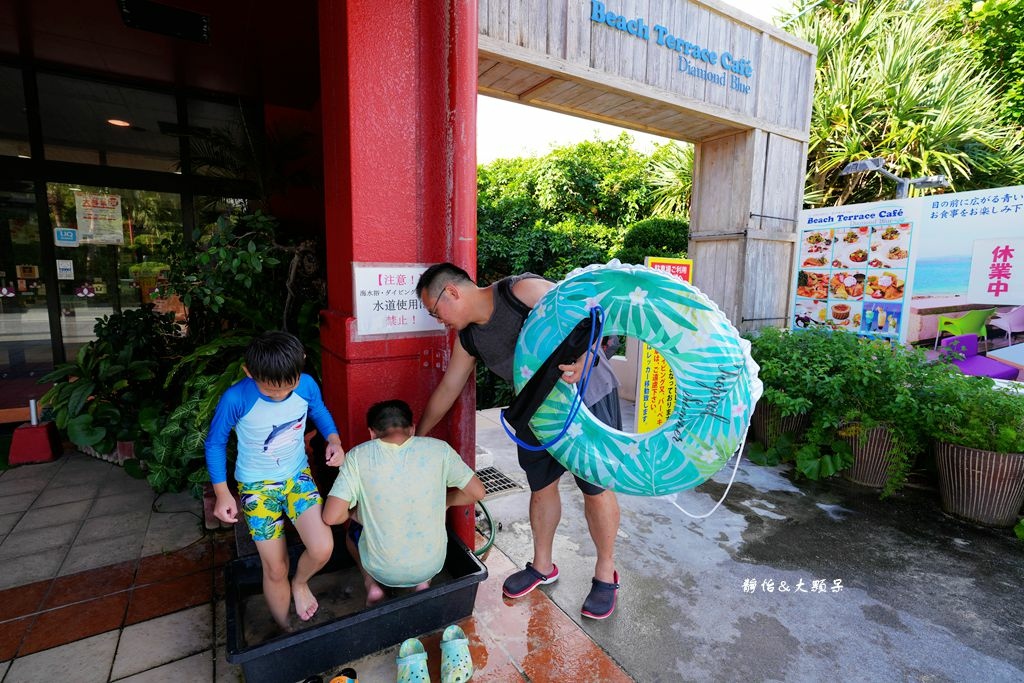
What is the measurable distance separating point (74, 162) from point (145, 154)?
56 cm

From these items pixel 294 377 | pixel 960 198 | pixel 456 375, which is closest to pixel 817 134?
pixel 960 198

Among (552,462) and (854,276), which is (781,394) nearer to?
(854,276)

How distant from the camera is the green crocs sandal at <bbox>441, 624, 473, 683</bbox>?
1.82 metres

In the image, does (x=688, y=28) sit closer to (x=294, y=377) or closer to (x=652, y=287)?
(x=652, y=287)

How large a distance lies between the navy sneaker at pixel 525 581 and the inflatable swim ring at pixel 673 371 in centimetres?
86

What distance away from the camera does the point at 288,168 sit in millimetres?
4188

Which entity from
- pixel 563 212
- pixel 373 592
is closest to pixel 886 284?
pixel 373 592

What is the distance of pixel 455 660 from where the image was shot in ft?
6.06

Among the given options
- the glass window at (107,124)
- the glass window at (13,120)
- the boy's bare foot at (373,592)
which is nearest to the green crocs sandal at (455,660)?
the boy's bare foot at (373,592)

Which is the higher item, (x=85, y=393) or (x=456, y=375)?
(x=456, y=375)

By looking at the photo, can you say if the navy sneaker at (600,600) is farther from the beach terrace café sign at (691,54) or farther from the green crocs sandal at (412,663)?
the beach terrace café sign at (691,54)

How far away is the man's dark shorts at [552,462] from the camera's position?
218 centimetres

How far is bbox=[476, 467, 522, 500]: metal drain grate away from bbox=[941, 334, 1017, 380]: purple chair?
3.90m

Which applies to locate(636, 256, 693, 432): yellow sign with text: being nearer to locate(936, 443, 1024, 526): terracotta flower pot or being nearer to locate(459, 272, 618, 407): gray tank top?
locate(459, 272, 618, 407): gray tank top
